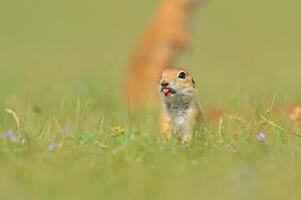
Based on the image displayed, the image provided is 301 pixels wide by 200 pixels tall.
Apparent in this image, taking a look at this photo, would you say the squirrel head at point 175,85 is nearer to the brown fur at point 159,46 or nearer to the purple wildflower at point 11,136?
the purple wildflower at point 11,136

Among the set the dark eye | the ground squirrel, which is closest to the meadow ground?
the ground squirrel

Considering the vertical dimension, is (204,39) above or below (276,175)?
below

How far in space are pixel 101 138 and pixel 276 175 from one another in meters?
1.47

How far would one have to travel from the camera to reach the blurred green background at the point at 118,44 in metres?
11.8

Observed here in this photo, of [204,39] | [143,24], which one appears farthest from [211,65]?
[143,24]

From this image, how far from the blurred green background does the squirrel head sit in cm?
190

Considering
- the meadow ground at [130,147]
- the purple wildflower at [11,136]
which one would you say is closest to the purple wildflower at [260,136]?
the meadow ground at [130,147]

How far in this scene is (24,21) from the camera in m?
24.0

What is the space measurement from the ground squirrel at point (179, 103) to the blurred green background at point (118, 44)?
1.89 meters

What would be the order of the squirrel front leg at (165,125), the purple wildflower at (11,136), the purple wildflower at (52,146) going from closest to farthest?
the purple wildflower at (52,146)
the purple wildflower at (11,136)
the squirrel front leg at (165,125)

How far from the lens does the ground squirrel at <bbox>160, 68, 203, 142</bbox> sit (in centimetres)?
695

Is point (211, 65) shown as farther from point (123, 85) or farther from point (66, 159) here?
point (66, 159)

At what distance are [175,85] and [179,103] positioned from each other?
0.15 m

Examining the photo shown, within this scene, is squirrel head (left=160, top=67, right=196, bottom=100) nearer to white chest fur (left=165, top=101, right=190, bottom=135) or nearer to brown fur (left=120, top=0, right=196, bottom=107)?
white chest fur (left=165, top=101, right=190, bottom=135)
